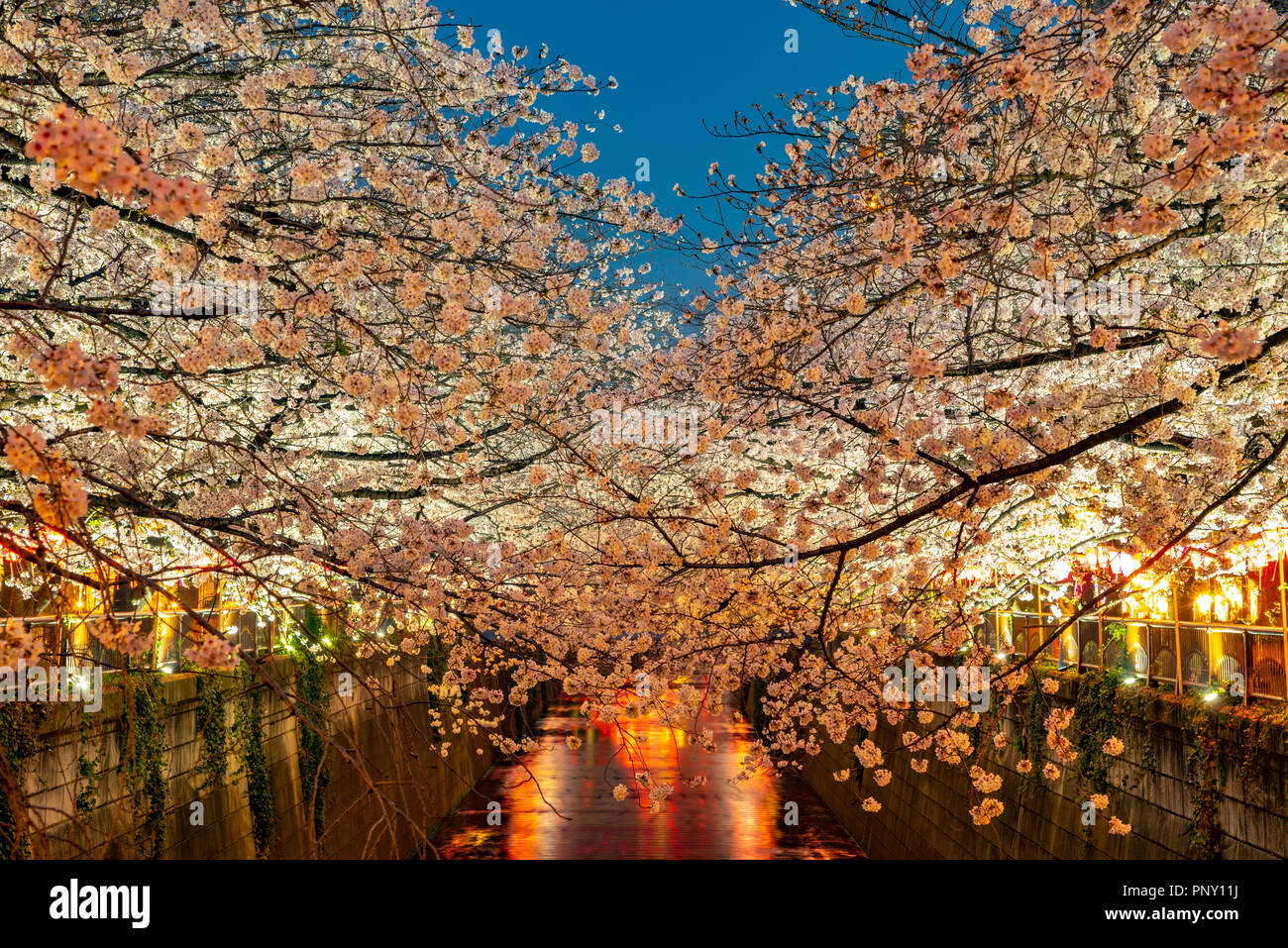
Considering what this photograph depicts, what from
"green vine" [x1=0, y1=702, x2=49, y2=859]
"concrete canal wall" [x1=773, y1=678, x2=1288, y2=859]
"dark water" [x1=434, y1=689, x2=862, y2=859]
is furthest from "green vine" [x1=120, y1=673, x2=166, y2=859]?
"concrete canal wall" [x1=773, y1=678, x2=1288, y2=859]

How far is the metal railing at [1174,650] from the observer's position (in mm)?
9133

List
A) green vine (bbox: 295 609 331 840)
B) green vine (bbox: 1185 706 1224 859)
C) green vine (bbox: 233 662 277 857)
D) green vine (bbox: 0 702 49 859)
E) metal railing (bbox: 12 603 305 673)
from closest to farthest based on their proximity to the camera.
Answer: green vine (bbox: 0 702 49 859), metal railing (bbox: 12 603 305 673), green vine (bbox: 1185 706 1224 859), green vine (bbox: 233 662 277 857), green vine (bbox: 295 609 331 840)

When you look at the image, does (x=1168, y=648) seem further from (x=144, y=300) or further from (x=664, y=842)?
(x=664, y=842)

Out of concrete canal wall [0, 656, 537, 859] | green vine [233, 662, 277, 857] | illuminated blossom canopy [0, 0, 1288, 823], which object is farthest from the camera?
green vine [233, 662, 277, 857]

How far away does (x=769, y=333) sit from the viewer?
691 centimetres

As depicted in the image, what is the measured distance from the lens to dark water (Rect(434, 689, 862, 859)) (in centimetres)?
2169

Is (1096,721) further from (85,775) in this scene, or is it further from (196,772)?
(85,775)

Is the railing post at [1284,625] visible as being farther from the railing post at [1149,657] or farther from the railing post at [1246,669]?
the railing post at [1149,657]

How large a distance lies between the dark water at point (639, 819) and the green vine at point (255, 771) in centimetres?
397

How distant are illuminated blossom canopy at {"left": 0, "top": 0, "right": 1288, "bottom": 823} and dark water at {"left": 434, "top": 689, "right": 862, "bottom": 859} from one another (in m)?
9.94

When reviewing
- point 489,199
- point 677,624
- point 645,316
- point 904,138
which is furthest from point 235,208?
point 645,316

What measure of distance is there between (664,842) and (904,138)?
1877cm

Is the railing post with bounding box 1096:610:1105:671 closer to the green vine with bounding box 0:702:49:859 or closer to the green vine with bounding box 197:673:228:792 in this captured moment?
the green vine with bounding box 197:673:228:792

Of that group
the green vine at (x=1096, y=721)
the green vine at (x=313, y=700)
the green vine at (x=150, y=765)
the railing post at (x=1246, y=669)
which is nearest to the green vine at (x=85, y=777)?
the green vine at (x=150, y=765)
